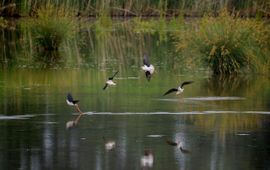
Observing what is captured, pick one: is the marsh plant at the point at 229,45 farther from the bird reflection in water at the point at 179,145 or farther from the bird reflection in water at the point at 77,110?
the bird reflection in water at the point at 179,145

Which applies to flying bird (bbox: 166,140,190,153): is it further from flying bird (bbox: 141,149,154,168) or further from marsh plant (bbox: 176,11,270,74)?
marsh plant (bbox: 176,11,270,74)

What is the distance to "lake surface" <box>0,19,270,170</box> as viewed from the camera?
12.2 m

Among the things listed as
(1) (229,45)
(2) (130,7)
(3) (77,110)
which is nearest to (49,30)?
(1) (229,45)

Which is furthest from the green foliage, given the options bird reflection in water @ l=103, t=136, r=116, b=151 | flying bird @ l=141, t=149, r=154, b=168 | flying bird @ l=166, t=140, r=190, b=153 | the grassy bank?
flying bird @ l=141, t=149, r=154, b=168

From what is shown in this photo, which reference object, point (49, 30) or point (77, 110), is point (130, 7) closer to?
point (49, 30)

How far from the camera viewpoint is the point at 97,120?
15773 mm

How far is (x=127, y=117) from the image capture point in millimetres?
16203

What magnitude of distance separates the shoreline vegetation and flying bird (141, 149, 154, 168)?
479 inches

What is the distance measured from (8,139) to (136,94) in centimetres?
679

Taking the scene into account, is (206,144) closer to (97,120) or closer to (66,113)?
(97,120)

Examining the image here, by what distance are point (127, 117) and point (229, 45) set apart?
9.26 m

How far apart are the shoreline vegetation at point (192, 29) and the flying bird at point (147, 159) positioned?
1217 cm

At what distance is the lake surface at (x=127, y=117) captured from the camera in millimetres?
12180

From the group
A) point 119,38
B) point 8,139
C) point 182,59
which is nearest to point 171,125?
point 8,139
